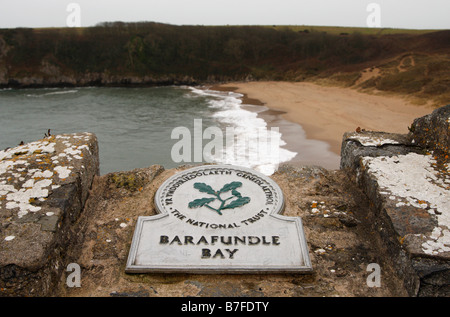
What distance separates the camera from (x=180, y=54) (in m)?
51.2

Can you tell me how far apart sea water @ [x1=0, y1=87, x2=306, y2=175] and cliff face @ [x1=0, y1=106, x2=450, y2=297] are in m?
6.18

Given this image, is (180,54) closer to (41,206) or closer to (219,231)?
(41,206)

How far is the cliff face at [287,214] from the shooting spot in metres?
3.40

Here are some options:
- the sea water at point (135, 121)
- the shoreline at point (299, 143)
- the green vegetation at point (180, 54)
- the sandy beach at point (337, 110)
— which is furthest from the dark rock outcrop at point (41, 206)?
the green vegetation at point (180, 54)

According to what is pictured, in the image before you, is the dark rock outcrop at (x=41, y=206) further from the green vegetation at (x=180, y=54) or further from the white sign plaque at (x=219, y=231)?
the green vegetation at (x=180, y=54)

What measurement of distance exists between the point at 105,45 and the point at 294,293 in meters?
54.0

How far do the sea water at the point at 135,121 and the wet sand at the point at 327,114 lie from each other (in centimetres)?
93

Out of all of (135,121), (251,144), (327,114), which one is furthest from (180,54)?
(251,144)

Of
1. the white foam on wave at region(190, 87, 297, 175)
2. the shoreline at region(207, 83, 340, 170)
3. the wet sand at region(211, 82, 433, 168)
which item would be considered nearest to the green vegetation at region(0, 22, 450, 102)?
the wet sand at region(211, 82, 433, 168)

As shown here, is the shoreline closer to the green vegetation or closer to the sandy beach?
the sandy beach

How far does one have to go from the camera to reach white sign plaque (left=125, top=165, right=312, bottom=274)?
370cm

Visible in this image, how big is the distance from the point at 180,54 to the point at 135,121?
31.4 m
